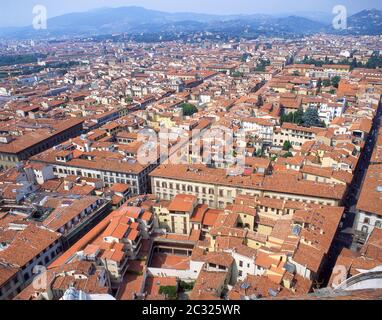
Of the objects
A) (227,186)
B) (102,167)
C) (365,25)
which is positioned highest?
(365,25)

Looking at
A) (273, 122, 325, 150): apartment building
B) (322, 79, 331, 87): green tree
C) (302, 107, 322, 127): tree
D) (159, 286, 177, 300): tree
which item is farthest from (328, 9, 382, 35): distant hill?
(159, 286, 177, 300): tree

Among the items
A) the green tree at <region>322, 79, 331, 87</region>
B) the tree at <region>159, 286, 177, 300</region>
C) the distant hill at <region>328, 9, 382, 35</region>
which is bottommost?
the tree at <region>159, 286, 177, 300</region>

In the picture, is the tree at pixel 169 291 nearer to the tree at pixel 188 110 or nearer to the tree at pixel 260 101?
the tree at pixel 188 110

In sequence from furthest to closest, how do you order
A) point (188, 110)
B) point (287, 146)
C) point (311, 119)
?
point (188, 110) < point (311, 119) < point (287, 146)

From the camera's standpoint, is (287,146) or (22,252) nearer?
(22,252)

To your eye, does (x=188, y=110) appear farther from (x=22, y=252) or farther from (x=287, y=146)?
(x=22, y=252)

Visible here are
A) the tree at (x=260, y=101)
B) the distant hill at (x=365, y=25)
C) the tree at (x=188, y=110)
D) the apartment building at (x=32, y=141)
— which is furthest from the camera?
the distant hill at (x=365, y=25)

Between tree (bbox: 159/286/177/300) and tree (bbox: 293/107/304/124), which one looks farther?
tree (bbox: 293/107/304/124)

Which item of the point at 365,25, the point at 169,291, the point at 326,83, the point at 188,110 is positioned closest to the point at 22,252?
the point at 169,291

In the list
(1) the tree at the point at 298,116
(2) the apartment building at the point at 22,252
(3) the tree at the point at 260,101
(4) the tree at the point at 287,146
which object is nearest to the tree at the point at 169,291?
(2) the apartment building at the point at 22,252

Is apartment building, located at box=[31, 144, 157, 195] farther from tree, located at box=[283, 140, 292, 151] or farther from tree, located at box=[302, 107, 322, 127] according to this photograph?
tree, located at box=[302, 107, 322, 127]

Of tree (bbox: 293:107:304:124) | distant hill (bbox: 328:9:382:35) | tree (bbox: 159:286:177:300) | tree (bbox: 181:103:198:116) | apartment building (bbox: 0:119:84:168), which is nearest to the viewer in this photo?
tree (bbox: 159:286:177:300)

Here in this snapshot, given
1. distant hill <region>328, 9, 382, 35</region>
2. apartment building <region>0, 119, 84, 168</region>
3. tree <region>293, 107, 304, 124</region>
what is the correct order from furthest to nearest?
distant hill <region>328, 9, 382, 35</region> < tree <region>293, 107, 304, 124</region> < apartment building <region>0, 119, 84, 168</region>
